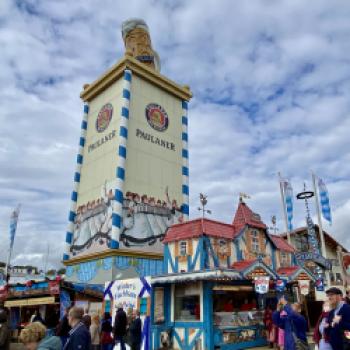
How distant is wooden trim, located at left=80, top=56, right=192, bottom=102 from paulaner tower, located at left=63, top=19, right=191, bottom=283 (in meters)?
0.07

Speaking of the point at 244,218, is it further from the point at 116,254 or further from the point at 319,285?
the point at 116,254

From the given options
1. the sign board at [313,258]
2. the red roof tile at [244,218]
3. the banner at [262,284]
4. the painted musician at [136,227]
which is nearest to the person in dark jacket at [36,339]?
the banner at [262,284]

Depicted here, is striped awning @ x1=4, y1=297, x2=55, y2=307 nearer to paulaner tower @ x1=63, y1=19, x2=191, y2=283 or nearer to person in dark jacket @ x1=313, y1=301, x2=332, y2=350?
paulaner tower @ x1=63, y1=19, x2=191, y2=283

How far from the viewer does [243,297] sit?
16203 millimetres

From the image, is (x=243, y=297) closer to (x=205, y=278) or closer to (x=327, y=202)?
(x=205, y=278)

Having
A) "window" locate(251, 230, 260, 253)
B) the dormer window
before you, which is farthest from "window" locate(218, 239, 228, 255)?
"window" locate(251, 230, 260, 253)

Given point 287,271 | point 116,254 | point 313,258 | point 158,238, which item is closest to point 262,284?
point 287,271

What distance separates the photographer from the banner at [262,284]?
14406mm

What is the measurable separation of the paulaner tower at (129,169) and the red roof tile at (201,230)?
Answer: 235 inches

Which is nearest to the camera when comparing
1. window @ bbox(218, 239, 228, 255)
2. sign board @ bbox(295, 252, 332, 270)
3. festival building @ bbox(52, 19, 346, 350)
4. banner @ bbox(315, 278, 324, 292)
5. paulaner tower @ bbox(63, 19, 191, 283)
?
festival building @ bbox(52, 19, 346, 350)

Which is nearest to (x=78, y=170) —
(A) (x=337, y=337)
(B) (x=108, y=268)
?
(B) (x=108, y=268)

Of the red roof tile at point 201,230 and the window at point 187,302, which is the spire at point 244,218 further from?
the window at point 187,302

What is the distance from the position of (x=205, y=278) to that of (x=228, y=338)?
2.74 metres

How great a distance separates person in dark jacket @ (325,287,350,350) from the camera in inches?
208
